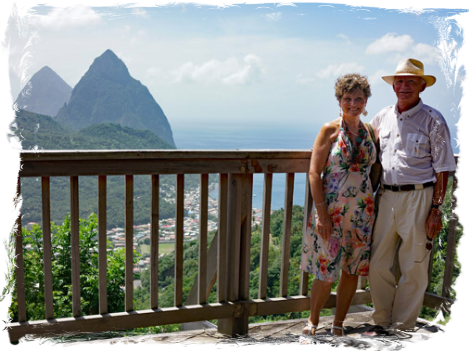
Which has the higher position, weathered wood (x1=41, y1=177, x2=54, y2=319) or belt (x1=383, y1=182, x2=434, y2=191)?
belt (x1=383, y1=182, x2=434, y2=191)

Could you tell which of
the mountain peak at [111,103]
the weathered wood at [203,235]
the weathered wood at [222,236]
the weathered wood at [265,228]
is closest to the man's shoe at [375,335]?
the weathered wood at [265,228]

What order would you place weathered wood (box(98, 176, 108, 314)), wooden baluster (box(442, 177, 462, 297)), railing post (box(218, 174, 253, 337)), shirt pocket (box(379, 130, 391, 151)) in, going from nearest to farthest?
weathered wood (box(98, 176, 108, 314)), shirt pocket (box(379, 130, 391, 151)), railing post (box(218, 174, 253, 337)), wooden baluster (box(442, 177, 462, 297))

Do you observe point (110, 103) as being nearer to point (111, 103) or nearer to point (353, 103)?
point (111, 103)

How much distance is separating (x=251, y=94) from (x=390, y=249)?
396 feet

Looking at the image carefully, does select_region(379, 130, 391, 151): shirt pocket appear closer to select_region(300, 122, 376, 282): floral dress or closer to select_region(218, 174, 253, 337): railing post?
select_region(300, 122, 376, 282): floral dress

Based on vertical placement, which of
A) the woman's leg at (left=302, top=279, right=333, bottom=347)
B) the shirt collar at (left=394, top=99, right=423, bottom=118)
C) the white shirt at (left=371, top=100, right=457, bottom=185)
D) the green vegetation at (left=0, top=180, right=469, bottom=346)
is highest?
the shirt collar at (left=394, top=99, right=423, bottom=118)

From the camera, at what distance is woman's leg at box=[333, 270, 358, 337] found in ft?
9.14

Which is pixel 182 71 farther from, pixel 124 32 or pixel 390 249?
pixel 390 249

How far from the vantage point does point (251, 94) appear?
121312mm

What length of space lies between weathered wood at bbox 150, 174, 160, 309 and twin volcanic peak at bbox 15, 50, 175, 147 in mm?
41544

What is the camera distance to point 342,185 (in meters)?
2.55

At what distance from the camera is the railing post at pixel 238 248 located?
277 cm

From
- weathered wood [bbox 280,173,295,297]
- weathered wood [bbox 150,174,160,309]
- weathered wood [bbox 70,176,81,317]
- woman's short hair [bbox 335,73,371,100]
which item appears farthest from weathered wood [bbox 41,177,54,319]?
woman's short hair [bbox 335,73,371,100]

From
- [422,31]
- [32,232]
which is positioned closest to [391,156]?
[32,232]
